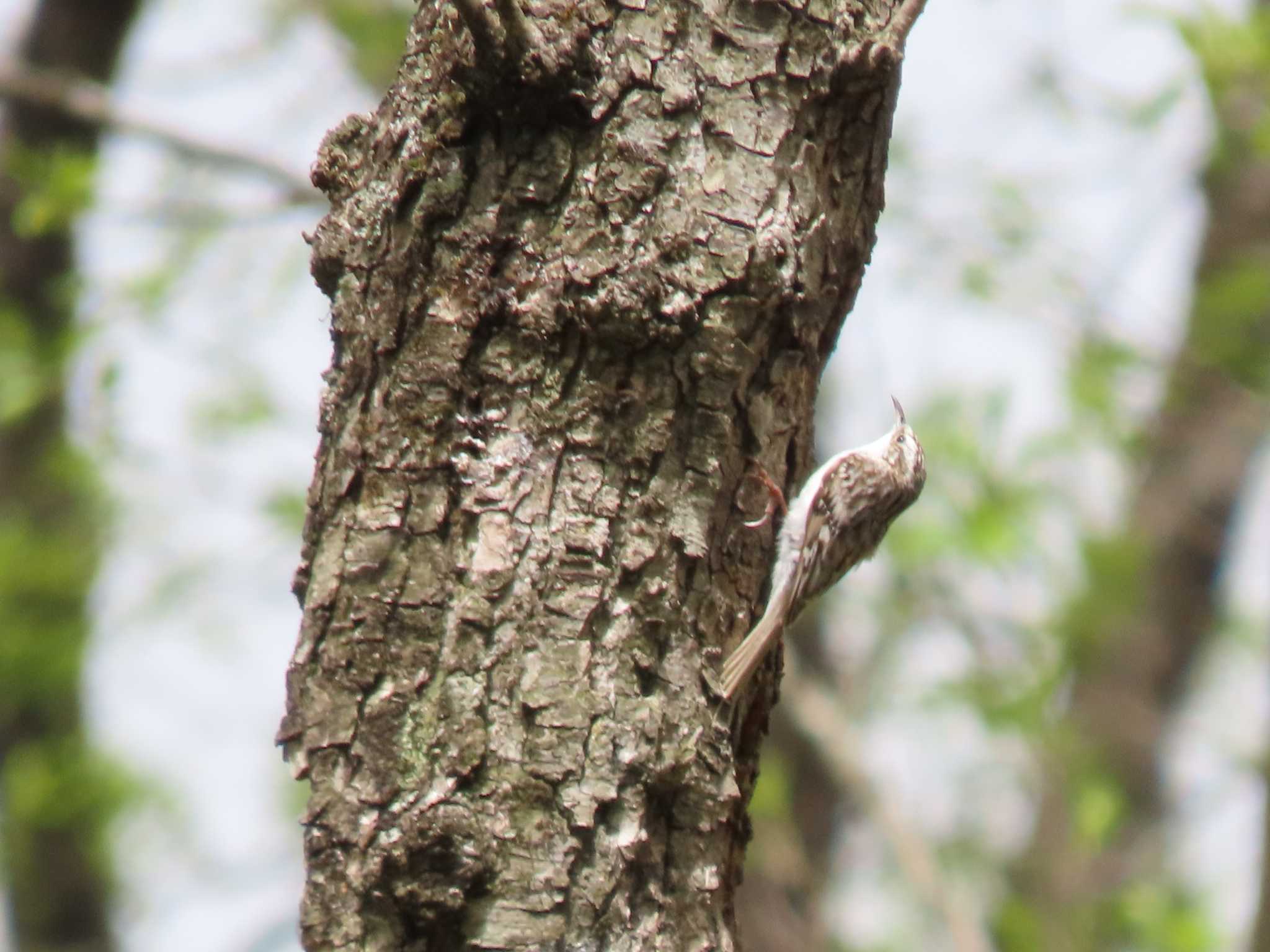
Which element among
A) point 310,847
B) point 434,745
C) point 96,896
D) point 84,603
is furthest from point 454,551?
point 96,896

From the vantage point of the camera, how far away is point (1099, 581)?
22.0 ft

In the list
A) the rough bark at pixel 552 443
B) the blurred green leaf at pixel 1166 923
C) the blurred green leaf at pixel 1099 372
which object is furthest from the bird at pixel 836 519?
the blurred green leaf at pixel 1166 923

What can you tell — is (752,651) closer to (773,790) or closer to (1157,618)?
(773,790)

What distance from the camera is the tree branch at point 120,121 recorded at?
5.39m

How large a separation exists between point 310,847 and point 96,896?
18.3ft

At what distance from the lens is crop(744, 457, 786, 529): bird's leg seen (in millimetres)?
2029

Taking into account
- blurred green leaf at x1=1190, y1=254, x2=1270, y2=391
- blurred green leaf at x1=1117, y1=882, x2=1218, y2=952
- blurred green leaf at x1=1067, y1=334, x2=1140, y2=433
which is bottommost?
blurred green leaf at x1=1117, y1=882, x2=1218, y2=952

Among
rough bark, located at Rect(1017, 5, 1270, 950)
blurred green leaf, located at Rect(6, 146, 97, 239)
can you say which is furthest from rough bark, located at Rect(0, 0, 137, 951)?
rough bark, located at Rect(1017, 5, 1270, 950)

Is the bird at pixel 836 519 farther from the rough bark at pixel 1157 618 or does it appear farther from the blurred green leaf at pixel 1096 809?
the rough bark at pixel 1157 618

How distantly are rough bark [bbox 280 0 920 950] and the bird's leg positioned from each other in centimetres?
3

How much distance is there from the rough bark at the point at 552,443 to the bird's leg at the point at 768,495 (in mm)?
26

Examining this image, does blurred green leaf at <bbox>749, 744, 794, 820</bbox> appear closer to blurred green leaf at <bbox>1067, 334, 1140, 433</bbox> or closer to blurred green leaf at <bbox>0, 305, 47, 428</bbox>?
blurred green leaf at <bbox>1067, 334, 1140, 433</bbox>

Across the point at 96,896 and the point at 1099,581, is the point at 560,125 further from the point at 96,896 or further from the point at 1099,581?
the point at 96,896

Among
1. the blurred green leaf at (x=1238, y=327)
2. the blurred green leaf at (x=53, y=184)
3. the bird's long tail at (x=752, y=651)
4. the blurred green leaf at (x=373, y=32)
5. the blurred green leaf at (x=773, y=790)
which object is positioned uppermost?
the blurred green leaf at (x=373, y=32)
